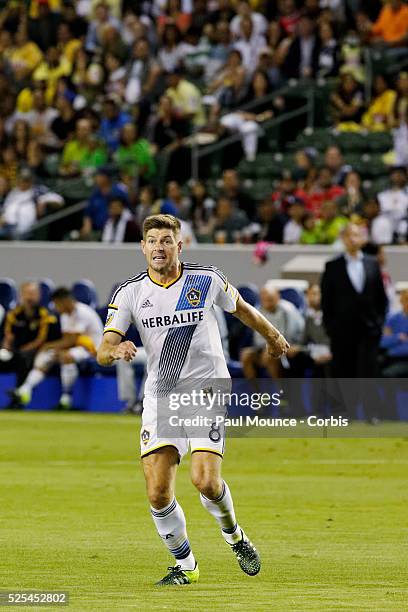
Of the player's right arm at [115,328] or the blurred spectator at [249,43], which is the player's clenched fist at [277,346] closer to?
the player's right arm at [115,328]

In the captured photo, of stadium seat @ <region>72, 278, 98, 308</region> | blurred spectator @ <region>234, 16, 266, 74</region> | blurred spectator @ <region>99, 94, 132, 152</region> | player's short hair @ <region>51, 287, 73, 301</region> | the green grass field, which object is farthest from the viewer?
blurred spectator @ <region>99, 94, 132, 152</region>

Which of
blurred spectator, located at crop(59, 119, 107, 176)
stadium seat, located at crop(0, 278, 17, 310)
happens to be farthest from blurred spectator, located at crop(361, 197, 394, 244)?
blurred spectator, located at crop(59, 119, 107, 176)

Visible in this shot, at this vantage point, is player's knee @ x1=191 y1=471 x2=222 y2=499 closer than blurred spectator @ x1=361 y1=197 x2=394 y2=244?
Yes

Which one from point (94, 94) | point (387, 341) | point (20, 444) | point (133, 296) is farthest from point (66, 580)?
point (94, 94)

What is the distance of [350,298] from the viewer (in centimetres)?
1866

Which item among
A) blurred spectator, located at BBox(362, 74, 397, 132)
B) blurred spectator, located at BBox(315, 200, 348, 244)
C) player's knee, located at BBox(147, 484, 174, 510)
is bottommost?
player's knee, located at BBox(147, 484, 174, 510)

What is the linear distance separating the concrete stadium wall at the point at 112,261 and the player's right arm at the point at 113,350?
14638 millimetres

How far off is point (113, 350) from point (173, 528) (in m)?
1.07

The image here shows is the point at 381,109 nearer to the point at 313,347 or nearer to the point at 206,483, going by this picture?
the point at 313,347

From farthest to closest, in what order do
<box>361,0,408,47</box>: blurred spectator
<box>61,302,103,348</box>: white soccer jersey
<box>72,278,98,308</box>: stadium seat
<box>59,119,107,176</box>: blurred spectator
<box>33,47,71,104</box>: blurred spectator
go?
<box>33,47,71,104</box>: blurred spectator < <box>59,119,107,176</box>: blurred spectator < <box>361,0,408,47</box>: blurred spectator < <box>72,278,98,308</box>: stadium seat < <box>61,302,103,348</box>: white soccer jersey

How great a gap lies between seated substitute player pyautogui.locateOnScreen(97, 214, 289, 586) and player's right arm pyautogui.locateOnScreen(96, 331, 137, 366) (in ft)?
0.04

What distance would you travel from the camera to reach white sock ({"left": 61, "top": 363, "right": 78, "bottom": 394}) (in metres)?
21.5

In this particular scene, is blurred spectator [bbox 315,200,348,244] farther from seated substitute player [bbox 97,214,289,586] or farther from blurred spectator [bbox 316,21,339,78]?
seated substitute player [bbox 97,214,289,586]

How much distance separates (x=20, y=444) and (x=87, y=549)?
287 inches
